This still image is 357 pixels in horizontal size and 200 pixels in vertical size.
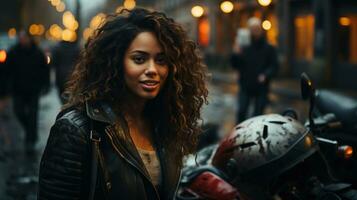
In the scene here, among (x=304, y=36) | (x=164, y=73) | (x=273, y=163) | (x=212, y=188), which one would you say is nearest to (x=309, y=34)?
(x=304, y=36)

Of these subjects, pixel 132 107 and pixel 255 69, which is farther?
pixel 255 69

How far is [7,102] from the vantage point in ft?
54.4

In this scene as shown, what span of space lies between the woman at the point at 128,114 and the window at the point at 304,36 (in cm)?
2230

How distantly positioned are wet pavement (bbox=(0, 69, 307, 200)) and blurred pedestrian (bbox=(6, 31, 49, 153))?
387 millimetres

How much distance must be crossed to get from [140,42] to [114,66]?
0.14m

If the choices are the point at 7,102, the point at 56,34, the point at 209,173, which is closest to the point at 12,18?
the point at 7,102

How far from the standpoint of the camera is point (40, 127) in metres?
11.5

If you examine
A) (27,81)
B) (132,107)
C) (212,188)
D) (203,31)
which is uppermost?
(132,107)

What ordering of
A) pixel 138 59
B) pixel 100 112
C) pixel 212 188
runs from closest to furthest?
pixel 100 112
pixel 138 59
pixel 212 188

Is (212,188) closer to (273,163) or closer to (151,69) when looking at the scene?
(273,163)

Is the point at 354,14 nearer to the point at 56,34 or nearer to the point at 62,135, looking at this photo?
the point at 62,135

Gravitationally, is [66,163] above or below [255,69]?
above

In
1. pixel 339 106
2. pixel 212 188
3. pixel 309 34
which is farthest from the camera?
pixel 309 34

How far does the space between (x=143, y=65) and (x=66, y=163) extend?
49 cm
